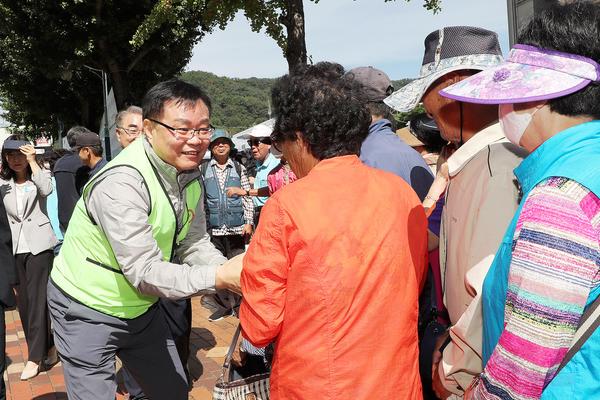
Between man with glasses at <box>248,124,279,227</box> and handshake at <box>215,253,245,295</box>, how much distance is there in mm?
4512

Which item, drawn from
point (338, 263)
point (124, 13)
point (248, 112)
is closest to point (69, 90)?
point (124, 13)

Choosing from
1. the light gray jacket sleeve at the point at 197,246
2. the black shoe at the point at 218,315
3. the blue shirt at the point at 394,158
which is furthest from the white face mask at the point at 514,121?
the black shoe at the point at 218,315

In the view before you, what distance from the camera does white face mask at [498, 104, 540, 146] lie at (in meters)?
1.26

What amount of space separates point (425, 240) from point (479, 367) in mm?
491

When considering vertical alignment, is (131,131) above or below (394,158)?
above

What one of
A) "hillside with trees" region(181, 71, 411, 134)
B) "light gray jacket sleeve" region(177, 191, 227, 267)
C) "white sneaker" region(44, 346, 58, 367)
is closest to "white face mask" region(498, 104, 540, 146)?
"light gray jacket sleeve" region(177, 191, 227, 267)

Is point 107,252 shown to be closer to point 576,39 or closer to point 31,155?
point 576,39

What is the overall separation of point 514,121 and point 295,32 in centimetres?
913

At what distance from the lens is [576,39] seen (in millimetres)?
1196

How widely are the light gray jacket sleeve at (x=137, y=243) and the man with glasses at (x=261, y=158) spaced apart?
4.33 metres

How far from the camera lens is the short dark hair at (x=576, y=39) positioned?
1188 millimetres

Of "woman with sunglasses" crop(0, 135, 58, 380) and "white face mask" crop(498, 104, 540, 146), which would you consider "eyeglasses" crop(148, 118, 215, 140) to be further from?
"woman with sunglasses" crop(0, 135, 58, 380)

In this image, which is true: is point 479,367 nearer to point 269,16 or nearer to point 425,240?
point 425,240

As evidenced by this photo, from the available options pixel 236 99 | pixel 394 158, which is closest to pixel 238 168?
pixel 394 158
